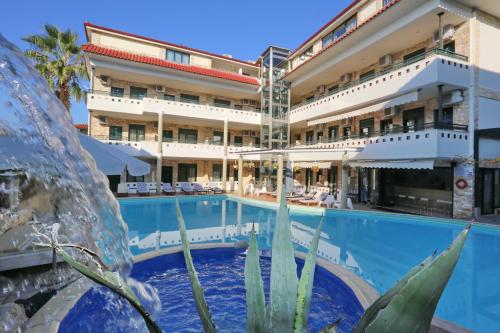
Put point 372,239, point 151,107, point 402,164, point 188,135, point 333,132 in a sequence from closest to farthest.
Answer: point 372,239, point 402,164, point 151,107, point 333,132, point 188,135

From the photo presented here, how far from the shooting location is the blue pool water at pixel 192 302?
4504 millimetres

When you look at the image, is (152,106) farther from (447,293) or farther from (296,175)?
(447,293)

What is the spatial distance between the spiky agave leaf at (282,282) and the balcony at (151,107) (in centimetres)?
2112

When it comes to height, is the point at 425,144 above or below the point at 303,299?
above

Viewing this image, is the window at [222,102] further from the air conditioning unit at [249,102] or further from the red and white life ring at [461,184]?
the red and white life ring at [461,184]

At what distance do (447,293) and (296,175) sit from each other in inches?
838

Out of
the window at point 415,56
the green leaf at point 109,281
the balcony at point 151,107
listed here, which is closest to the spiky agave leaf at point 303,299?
the green leaf at point 109,281

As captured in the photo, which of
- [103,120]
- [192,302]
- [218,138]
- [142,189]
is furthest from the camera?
[218,138]

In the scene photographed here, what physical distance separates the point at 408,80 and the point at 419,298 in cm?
1599

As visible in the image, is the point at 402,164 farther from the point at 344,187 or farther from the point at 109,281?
the point at 109,281

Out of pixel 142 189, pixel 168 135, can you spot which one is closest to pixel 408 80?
pixel 142 189

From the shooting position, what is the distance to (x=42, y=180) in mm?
4254

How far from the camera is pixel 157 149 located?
2127cm

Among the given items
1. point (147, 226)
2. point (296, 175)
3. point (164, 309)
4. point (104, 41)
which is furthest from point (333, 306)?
point (104, 41)
